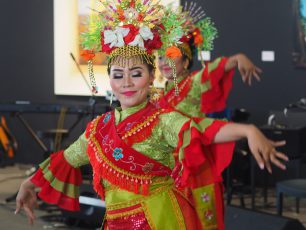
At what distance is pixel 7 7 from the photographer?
26.5 feet

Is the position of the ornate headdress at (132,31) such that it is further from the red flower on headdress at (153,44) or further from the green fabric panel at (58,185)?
the green fabric panel at (58,185)

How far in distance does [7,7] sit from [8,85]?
102 centimetres

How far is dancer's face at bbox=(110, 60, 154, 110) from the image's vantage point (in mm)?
2232

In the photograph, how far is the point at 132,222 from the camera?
2.20 meters

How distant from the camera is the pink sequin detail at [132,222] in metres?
2.18

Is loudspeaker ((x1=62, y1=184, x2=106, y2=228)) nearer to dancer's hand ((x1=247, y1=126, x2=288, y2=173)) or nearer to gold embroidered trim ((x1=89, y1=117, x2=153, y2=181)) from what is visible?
gold embroidered trim ((x1=89, y1=117, x2=153, y2=181))

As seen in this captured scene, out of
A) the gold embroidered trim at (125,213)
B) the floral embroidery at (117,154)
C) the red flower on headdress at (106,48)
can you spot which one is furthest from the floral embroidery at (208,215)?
the red flower on headdress at (106,48)

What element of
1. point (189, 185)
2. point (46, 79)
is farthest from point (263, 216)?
point (46, 79)

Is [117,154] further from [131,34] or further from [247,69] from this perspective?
[247,69]

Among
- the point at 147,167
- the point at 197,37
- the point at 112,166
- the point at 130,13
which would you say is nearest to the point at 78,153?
the point at 112,166

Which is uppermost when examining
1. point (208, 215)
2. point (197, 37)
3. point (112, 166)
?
point (197, 37)

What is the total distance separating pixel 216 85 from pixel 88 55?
988 millimetres

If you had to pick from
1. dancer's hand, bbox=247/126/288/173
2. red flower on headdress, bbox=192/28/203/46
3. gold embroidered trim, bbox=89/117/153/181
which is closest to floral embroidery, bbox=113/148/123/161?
gold embroidered trim, bbox=89/117/153/181

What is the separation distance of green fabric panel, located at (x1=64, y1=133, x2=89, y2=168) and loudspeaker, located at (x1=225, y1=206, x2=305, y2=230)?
47.1 inches
